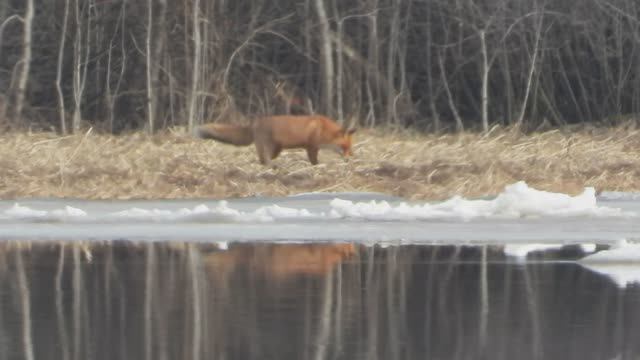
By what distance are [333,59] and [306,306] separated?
19696mm

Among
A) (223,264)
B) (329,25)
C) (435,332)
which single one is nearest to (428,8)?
(329,25)

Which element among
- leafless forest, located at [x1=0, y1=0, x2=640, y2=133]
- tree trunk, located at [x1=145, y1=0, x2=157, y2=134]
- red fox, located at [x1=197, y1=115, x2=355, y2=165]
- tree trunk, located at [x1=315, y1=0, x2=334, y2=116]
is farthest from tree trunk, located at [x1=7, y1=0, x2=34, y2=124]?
red fox, located at [x1=197, y1=115, x2=355, y2=165]

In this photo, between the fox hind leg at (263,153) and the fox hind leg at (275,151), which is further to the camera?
the fox hind leg at (275,151)

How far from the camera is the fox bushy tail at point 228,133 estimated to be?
2239 centimetres

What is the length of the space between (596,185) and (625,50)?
1056 cm

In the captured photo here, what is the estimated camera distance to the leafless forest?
1099 inches

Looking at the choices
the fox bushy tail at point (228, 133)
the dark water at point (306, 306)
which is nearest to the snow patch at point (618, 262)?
the dark water at point (306, 306)

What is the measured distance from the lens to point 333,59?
97.1 feet

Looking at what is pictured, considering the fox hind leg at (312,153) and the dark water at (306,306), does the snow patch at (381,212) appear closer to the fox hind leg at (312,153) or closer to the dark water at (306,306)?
the dark water at (306,306)

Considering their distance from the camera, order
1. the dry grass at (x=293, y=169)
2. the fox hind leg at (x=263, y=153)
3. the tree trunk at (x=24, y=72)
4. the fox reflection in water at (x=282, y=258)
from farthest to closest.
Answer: the tree trunk at (x=24, y=72), the fox hind leg at (x=263, y=153), the dry grass at (x=293, y=169), the fox reflection in water at (x=282, y=258)

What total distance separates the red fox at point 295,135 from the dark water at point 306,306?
299 inches

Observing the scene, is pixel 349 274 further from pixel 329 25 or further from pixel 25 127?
pixel 329 25

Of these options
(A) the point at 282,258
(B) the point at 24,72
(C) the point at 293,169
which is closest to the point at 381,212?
(A) the point at 282,258

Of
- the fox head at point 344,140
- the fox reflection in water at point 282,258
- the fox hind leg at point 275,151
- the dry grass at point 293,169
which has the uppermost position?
the fox head at point 344,140
